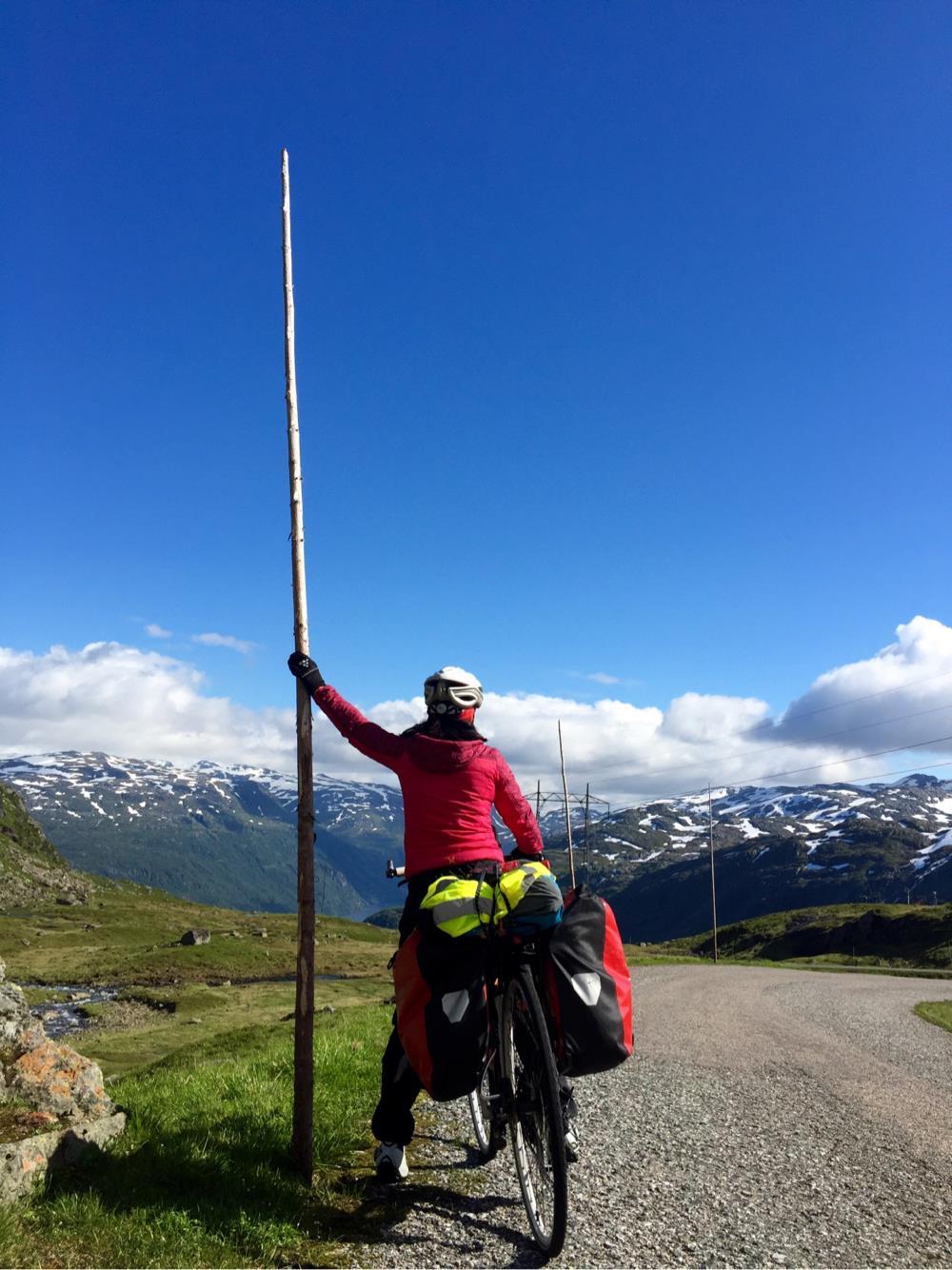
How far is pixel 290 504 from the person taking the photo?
8.20m

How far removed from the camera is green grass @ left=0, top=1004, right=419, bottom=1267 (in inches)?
208

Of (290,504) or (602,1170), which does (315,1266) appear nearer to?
(602,1170)

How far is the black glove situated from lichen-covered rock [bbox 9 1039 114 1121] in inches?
→ 171

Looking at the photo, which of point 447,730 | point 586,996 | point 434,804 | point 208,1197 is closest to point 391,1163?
point 208,1197

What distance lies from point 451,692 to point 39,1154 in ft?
15.7

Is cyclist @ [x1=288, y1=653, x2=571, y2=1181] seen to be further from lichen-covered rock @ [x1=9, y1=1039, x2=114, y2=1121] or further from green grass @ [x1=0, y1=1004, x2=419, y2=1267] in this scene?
lichen-covered rock @ [x1=9, y1=1039, x2=114, y2=1121]

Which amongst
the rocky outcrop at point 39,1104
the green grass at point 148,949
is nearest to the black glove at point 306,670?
the rocky outcrop at point 39,1104

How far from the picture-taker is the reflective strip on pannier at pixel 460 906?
578 cm

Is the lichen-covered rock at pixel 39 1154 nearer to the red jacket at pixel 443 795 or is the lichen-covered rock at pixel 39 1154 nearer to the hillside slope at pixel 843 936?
the red jacket at pixel 443 795

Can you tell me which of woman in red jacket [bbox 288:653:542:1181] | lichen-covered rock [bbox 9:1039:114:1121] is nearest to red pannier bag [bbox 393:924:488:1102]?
woman in red jacket [bbox 288:653:542:1181]

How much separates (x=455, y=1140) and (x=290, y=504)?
655 centimetres

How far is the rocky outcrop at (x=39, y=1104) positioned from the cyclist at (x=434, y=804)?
2.49m

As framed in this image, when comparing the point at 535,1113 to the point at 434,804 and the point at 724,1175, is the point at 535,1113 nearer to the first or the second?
the point at 434,804

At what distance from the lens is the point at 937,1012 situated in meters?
26.7
